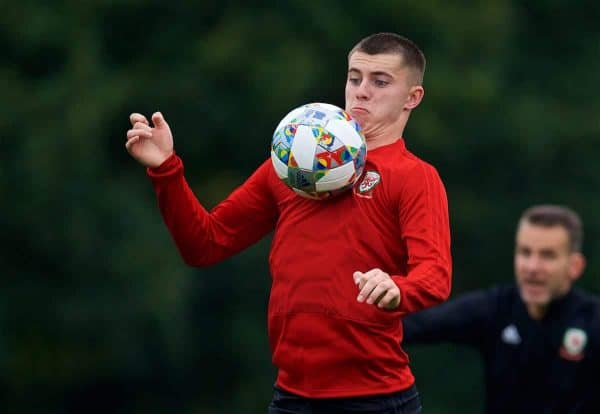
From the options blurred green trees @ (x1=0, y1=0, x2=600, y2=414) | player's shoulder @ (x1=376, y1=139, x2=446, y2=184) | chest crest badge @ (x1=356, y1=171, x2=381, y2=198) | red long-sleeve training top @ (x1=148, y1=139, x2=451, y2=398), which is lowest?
blurred green trees @ (x1=0, y1=0, x2=600, y2=414)

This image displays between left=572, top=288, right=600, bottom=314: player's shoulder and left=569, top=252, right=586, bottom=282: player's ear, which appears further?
left=569, top=252, right=586, bottom=282: player's ear

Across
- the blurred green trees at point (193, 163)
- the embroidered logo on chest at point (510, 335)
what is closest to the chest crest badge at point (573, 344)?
the embroidered logo on chest at point (510, 335)

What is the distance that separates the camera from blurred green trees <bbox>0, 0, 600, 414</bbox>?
15.8m

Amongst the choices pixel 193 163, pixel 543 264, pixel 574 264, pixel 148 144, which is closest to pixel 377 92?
pixel 148 144

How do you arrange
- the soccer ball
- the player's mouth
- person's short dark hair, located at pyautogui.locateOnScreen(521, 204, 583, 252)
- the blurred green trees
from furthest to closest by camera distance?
the blurred green trees < person's short dark hair, located at pyautogui.locateOnScreen(521, 204, 583, 252) < the player's mouth < the soccer ball

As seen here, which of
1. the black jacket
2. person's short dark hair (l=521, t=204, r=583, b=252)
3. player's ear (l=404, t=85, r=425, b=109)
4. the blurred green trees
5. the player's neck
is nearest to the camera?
player's ear (l=404, t=85, r=425, b=109)

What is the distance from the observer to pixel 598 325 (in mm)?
7859

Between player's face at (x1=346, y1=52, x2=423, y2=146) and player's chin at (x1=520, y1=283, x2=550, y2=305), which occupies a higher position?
player's face at (x1=346, y1=52, x2=423, y2=146)

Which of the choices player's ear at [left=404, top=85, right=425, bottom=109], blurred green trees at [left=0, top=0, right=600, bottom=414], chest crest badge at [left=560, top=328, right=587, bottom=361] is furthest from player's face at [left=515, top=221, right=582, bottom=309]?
blurred green trees at [left=0, top=0, right=600, bottom=414]

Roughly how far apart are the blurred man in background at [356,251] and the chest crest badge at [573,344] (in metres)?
2.62

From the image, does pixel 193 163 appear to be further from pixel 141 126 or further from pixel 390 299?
pixel 390 299

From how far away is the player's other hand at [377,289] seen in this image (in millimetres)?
4723

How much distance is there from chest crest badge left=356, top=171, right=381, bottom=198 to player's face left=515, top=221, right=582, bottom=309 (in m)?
2.81

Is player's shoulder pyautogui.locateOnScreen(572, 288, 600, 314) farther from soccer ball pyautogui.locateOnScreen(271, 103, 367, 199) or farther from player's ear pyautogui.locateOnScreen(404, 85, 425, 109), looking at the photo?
soccer ball pyautogui.locateOnScreen(271, 103, 367, 199)
